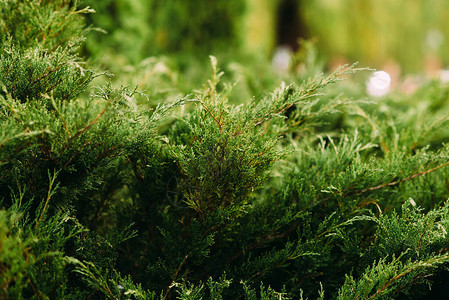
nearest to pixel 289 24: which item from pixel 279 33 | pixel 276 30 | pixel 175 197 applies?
pixel 279 33

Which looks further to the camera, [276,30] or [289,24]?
[289,24]

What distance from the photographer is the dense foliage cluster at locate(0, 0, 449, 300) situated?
38.1 inches

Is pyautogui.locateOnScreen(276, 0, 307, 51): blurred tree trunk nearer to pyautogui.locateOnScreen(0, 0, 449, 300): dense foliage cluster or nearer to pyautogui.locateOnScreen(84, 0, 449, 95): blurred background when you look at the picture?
pyautogui.locateOnScreen(84, 0, 449, 95): blurred background

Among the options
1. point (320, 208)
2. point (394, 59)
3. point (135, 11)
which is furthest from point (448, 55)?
point (320, 208)

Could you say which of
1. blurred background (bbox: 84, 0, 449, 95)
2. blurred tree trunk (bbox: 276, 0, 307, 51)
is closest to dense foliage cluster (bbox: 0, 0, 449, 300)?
blurred background (bbox: 84, 0, 449, 95)

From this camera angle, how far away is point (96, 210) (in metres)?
1.39

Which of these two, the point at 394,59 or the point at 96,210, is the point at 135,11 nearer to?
the point at 96,210

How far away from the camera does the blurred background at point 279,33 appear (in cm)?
310

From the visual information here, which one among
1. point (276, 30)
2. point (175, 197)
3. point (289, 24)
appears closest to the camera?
point (175, 197)

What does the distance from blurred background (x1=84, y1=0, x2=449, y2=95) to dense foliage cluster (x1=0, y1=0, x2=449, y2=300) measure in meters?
1.05

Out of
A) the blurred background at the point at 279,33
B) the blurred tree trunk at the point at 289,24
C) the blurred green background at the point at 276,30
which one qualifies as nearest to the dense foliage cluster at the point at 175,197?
the blurred background at the point at 279,33

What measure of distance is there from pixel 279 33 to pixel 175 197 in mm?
10409

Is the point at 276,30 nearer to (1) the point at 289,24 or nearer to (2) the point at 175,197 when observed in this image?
(1) the point at 289,24

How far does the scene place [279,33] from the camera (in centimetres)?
1068
